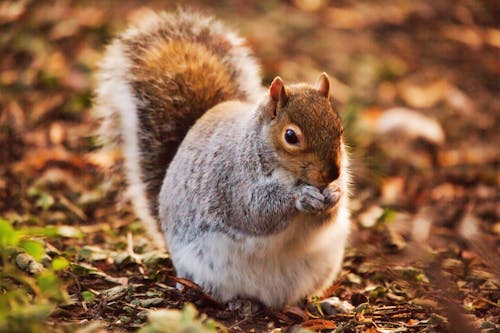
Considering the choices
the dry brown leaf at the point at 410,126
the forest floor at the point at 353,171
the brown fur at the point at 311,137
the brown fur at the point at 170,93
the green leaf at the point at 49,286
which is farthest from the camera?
the dry brown leaf at the point at 410,126

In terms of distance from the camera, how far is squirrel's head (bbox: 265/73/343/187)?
2.34 metres

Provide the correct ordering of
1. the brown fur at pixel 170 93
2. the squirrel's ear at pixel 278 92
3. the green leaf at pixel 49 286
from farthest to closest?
the brown fur at pixel 170 93 → the squirrel's ear at pixel 278 92 → the green leaf at pixel 49 286

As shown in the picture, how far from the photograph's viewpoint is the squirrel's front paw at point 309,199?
2.36 metres

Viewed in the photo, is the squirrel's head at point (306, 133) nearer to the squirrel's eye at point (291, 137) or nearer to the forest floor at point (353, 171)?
the squirrel's eye at point (291, 137)

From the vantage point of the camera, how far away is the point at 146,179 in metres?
3.22

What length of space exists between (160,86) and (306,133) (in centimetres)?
101

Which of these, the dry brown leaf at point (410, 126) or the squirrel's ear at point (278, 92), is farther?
the dry brown leaf at point (410, 126)

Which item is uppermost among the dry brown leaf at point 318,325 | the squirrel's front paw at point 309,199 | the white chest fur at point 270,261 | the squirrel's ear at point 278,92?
the squirrel's ear at point 278,92

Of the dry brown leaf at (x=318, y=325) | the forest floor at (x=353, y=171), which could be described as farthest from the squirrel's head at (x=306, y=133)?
the dry brown leaf at (x=318, y=325)

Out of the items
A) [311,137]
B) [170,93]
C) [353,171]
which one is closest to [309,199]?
[311,137]

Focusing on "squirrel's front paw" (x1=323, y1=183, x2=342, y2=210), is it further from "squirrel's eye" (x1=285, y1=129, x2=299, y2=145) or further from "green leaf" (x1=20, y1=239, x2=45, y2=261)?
"green leaf" (x1=20, y1=239, x2=45, y2=261)

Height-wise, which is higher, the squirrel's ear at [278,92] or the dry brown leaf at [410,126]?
the squirrel's ear at [278,92]

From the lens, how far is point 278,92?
2.48 metres

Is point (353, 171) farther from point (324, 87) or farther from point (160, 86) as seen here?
point (324, 87)
